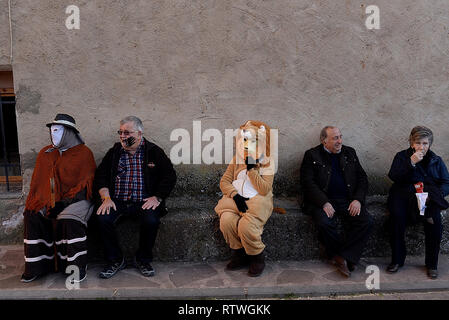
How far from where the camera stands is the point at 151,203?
3.86 metres

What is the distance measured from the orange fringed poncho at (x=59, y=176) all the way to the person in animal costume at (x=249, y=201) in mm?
1451

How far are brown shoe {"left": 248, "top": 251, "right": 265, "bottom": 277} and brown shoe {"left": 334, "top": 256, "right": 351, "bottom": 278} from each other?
0.76m

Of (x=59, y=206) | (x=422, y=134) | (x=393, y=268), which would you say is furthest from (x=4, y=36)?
(x=393, y=268)

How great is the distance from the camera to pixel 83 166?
3.94 metres

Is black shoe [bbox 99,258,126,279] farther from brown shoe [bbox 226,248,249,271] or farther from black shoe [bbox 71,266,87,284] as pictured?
brown shoe [bbox 226,248,249,271]

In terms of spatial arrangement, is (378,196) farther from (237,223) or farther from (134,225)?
(134,225)

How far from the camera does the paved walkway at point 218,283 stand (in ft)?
11.3

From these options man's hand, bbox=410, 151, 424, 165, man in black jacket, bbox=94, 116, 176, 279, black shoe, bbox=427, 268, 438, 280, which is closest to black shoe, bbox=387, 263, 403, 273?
black shoe, bbox=427, 268, 438, 280

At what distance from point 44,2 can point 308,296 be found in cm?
421

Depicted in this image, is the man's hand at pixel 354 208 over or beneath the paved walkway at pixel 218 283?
over

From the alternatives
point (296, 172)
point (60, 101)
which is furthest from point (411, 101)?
point (60, 101)

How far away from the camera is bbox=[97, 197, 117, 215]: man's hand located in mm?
3743

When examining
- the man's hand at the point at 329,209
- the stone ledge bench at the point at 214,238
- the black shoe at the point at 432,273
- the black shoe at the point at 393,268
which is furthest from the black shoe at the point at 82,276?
the black shoe at the point at 432,273

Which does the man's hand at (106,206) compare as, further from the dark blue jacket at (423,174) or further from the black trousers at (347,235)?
the dark blue jacket at (423,174)
